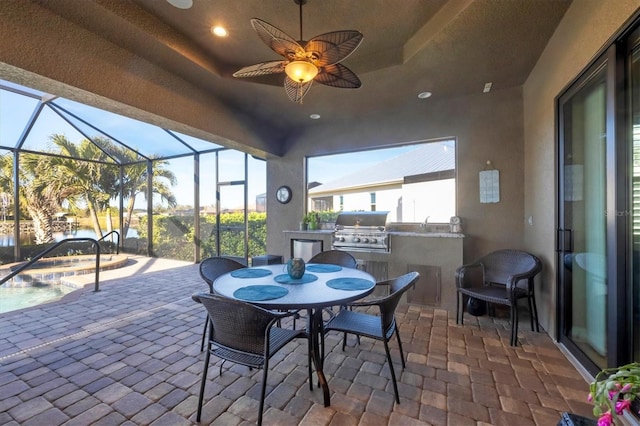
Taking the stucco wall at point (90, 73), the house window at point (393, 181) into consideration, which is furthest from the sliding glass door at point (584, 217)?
the stucco wall at point (90, 73)

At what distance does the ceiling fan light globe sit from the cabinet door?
2.73 meters

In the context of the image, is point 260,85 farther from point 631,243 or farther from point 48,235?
point 48,235

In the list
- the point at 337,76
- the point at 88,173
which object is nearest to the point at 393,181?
the point at 337,76

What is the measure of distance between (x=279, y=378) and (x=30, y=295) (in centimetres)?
527

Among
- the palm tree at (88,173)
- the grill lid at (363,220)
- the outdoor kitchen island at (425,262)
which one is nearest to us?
the outdoor kitchen island at (425,262)

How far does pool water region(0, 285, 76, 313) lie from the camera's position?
161 inches

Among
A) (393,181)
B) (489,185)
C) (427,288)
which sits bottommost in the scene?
(427,288)

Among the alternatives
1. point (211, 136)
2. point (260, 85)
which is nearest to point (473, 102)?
point (260, 85)

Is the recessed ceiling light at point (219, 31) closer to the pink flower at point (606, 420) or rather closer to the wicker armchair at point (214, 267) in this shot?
the wicker armchair at point (214, 267)

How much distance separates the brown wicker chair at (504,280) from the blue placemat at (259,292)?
2.13m

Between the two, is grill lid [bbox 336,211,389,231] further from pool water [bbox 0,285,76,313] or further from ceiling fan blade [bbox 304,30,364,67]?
pool water [bbox 0,285,76,313]

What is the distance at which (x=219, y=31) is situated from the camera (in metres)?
2.52

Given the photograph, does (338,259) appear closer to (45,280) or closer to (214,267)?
(214,267)

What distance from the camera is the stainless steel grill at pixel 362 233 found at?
3.85m
